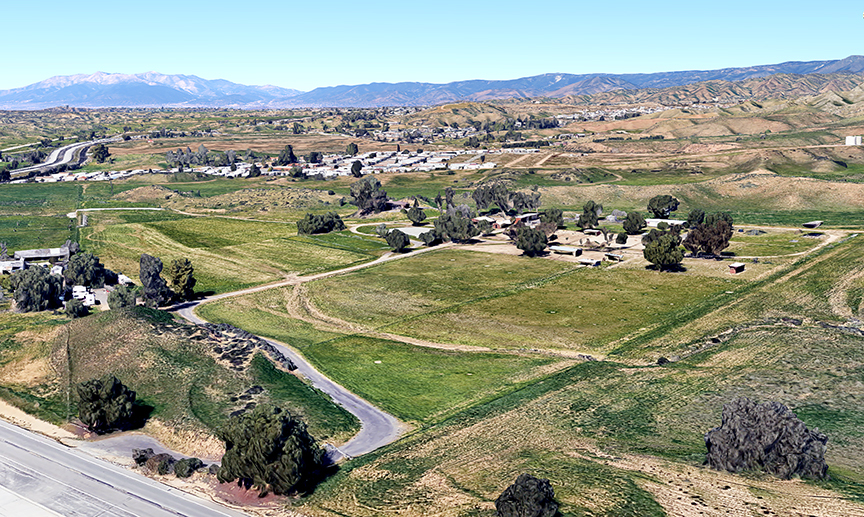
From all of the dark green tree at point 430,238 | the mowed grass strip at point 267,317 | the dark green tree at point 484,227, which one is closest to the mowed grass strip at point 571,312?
the mowed grass strip at point 267,317

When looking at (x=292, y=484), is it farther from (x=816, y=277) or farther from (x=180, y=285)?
(x=816, y=277)

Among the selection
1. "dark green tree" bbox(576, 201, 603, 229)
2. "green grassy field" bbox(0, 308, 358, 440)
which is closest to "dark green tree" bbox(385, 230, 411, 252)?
"dark green tree" bbox(576, 201, 603, 229)

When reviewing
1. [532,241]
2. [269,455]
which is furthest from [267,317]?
[532,241]

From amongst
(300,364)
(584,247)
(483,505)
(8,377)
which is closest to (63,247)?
(8,377)

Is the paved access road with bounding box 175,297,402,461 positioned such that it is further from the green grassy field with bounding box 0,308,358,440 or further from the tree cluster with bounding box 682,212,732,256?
the tree cluster with bounding box 682,212,732,256

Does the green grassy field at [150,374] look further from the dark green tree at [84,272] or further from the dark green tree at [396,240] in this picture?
the dark green tree at [396,240]
